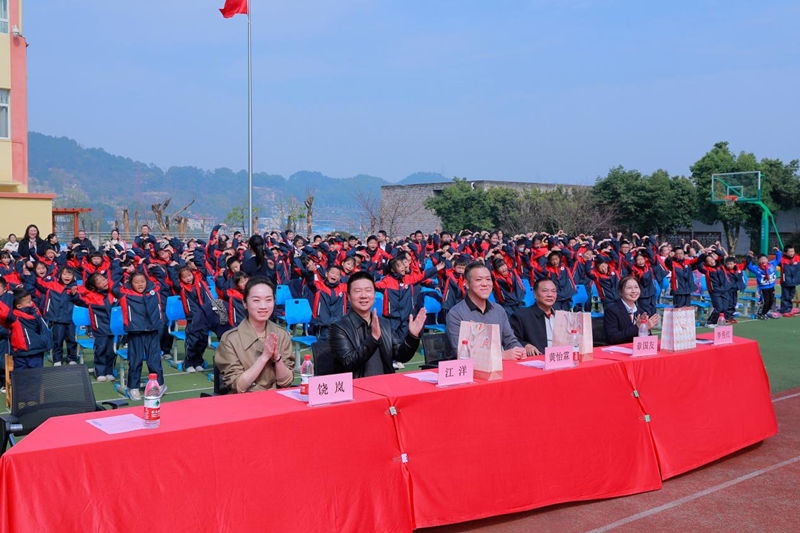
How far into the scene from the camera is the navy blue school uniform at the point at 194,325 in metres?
9.23

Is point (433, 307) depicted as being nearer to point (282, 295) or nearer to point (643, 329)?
point (282, 295)

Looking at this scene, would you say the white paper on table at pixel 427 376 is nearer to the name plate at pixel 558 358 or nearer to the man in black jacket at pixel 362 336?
the man in black jacket at pixel 362 336

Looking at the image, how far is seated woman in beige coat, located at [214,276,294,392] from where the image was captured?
4246 mm

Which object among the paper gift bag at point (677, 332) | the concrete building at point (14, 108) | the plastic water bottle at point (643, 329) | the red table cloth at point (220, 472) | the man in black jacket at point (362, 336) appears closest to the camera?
the red table cloth at point (220, 472)

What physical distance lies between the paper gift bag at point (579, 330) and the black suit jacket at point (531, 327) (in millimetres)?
935

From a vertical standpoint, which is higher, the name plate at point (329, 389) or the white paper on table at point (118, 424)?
the name plate at point (329, 389)

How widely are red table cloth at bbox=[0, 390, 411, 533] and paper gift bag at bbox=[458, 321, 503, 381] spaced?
2.39 ft

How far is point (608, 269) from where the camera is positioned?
42.5 ft

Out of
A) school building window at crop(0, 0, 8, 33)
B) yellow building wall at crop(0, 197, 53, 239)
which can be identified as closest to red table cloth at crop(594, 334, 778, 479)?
yellow building wall at crop(0, 197, 53, 239)

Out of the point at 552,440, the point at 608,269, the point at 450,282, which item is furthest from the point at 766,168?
the point at 552,440

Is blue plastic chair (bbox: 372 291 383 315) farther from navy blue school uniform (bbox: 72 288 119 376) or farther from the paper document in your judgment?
the paper document

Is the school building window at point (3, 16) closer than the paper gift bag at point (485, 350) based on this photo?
No

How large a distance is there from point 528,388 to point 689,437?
1554 millimetres

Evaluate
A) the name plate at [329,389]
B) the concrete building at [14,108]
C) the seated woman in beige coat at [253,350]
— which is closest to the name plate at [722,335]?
the name plate at [329,389]
